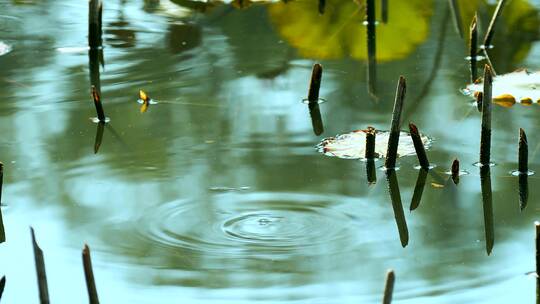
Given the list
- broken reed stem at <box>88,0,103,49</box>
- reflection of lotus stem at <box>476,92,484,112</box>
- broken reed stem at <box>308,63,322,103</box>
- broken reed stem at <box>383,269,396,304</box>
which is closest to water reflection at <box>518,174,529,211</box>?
reflection of lotus stem at <box>476,92,484,112</box>

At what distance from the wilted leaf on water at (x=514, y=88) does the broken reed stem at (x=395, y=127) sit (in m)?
0.77

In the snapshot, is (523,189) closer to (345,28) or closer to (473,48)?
(473,48)

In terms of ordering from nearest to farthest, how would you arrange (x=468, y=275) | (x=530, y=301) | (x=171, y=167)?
(x=530, y=301), (x=468, y=275), (x=171, y=167)

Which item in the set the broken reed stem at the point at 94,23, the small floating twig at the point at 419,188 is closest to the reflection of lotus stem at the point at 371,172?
the small floating twig at the point at 419,188

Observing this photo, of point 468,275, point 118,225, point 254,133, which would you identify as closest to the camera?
point 468,275

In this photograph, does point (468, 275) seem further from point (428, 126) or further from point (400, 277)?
point (428, 126)

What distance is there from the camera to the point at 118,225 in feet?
9.40

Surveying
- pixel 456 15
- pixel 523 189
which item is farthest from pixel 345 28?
pixel 523 189

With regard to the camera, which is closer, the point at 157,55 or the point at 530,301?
the point at 530,301

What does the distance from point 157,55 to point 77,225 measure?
1828mm

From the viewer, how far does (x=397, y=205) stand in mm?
3002

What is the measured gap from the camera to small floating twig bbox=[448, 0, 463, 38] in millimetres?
4872

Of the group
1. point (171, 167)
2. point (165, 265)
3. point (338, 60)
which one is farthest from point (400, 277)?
point (338, 60)

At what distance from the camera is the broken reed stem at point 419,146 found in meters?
3.03
